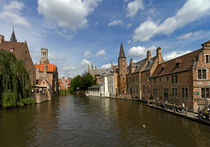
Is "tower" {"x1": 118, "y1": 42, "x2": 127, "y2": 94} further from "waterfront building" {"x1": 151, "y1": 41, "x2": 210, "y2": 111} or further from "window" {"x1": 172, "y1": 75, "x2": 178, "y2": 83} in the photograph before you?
"window" {"x1": 172, "y1": 75, "x2": 178, "y2": 83}

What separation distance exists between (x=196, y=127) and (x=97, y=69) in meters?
88.7

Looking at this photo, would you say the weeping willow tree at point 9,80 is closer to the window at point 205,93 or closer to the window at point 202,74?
the window at point 202,74

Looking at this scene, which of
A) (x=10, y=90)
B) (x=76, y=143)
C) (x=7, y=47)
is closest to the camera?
(x=76, y=143)

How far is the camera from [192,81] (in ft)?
72.8

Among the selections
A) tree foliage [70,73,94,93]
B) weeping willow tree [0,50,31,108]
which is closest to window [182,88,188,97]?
weeping willow tree [0,50,31,108]

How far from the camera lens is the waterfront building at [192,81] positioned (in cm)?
2175

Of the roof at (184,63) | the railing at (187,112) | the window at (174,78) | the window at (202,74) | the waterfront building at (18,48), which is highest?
the waterfront building at (18,48)

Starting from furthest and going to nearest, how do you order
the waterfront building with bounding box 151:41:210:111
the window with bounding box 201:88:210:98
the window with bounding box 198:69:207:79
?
the window with bounding box 198:69:207:79 → the waterfront building with bounding box 151:41:210:111 → the window with bounding box 201:88:210:98

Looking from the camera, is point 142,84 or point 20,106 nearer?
point 20,106

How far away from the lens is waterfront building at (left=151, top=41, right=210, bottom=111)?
21.8m

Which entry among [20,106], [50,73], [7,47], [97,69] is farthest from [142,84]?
[97,69]

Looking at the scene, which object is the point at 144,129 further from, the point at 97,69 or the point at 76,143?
the point at 97,69

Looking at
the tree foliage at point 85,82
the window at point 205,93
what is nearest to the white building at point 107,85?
the tree foliage at point 85,82

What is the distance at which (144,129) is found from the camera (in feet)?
48.4
